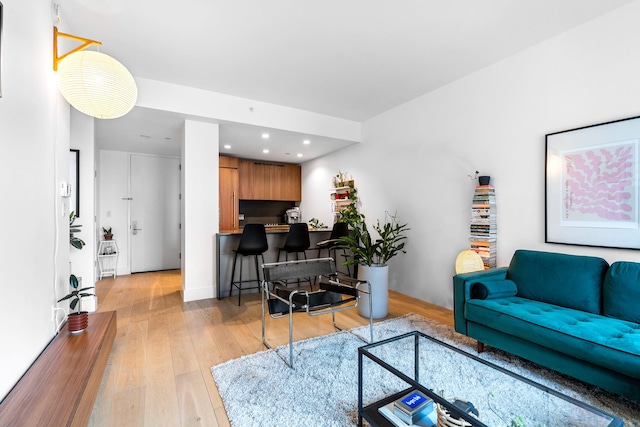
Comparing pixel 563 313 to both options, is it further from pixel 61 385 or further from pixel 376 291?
pixel 61 385

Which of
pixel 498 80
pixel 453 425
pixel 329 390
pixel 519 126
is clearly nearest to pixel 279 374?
pixel 329 390

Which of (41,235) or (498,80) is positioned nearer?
(41,235)

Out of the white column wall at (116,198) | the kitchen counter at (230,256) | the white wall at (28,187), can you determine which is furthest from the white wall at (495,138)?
the white column wall at (116,198)

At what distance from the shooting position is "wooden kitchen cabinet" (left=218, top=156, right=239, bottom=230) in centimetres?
568

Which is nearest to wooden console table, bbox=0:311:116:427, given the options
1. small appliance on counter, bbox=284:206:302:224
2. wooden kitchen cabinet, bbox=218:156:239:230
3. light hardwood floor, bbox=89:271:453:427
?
light hardwood floor, bbox=89:271:453:427

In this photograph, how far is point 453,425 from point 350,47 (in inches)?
115

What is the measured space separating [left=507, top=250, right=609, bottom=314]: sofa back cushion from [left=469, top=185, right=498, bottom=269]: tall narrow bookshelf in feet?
1.12

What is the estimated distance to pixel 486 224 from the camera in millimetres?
3033

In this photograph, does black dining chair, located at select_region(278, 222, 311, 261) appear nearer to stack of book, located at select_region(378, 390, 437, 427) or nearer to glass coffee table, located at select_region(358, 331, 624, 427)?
glass coffee table, located at select_region(358, 331, 624, 427)

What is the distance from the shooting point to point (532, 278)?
8.18ft

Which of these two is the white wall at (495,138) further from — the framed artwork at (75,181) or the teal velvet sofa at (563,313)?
the framed artwork at (75,181)

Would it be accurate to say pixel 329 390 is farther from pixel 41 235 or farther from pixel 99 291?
pixel 99 291

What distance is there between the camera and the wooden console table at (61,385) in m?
1.17

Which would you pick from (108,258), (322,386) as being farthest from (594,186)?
(108,258)
